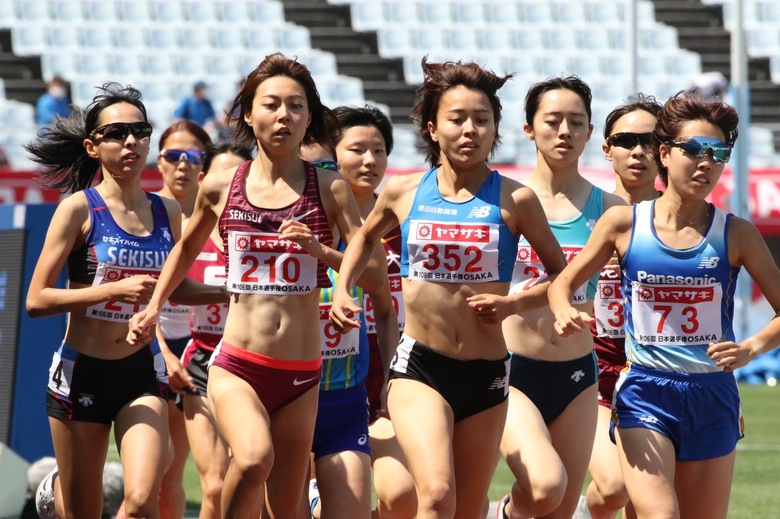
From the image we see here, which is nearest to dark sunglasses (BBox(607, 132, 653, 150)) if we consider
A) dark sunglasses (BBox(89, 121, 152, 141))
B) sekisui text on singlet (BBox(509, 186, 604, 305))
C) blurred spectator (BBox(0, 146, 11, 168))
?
sekisui text on singlet (BBox(509, 186, 604, 305))

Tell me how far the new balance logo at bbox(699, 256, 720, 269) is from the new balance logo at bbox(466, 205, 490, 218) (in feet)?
3.00

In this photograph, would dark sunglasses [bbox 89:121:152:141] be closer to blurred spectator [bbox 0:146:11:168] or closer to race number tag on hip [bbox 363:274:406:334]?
race number tag on hip [bbox 363:274:406:334]

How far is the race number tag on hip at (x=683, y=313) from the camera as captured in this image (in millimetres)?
5316

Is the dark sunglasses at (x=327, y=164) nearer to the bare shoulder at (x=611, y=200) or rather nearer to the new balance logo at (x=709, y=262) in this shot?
the bare shoulder at (x=611, y=200)

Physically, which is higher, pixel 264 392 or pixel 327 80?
pixel 327 80

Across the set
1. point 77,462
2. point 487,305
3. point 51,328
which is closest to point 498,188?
Result: point 487,305

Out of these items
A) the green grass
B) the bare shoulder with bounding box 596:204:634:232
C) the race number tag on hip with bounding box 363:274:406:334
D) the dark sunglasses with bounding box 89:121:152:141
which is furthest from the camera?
the green grass

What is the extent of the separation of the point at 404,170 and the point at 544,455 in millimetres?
12023

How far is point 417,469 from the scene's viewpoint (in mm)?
5324

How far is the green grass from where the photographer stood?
9.33 m

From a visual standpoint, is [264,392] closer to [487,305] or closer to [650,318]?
[487,305]

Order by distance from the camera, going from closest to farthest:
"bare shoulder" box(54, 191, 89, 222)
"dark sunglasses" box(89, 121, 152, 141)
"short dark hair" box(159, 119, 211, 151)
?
"bare shoulder" box(54, 191, 89, 222)
"dark sunglasses" box(89, 121, 152, 141)
"short dark hair" box(159, 119, 211, 151)

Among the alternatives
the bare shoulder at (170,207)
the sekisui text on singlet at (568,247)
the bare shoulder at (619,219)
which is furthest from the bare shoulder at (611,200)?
the bare shoulder at (170,207)

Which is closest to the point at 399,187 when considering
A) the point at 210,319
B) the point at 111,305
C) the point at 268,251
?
the point at 268,251
